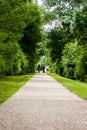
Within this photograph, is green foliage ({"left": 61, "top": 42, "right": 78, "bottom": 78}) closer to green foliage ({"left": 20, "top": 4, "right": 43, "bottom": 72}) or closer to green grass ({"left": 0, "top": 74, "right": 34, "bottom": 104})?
green foliage ({"left": 20, "top": 4, "right": 43, "bottom": 72})

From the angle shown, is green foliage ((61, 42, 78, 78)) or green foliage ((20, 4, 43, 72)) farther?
green foliage ((61, 42, 78, 78))

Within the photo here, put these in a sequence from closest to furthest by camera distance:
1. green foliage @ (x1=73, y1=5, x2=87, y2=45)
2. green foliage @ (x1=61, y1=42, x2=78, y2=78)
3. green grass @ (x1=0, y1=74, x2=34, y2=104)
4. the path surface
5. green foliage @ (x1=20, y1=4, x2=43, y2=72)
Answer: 1. the path surface
2. green foliage @ (x1=73, y1=5, x2=87, y2=45)
3. green grass @ (x1=0, y1=74, x2=34, y2=104)
4. green foliage @ (x1=20, y1=4, x2=43, y2=72)
5. green foliage @ (x1=61, y1=42, x2=78, y2=78)

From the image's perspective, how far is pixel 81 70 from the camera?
181 feet

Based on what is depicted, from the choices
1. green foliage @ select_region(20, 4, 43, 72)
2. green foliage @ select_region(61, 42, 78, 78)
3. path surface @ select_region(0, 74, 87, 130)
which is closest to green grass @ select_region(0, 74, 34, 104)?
path surface @ select_region(0, 74, 87, 130)

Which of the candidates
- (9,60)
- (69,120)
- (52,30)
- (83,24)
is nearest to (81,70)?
(52,30)

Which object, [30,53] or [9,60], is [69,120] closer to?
[9,60]

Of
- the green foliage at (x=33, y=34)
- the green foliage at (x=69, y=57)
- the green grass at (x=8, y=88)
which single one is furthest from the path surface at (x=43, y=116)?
the green foliage at (x=69, y=57)

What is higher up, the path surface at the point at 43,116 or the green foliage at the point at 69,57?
the green foliage at the point at 69,57

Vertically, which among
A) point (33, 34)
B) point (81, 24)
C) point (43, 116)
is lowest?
point (43, 116)

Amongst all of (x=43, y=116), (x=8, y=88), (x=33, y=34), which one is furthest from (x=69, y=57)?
(x=43, y=116)

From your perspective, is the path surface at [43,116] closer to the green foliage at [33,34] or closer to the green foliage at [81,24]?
the green foliage at [81,24]

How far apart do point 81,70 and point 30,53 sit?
1133 centimetres

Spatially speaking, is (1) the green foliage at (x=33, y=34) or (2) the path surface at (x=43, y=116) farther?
(1) the green foliage at (x=33, y=34)

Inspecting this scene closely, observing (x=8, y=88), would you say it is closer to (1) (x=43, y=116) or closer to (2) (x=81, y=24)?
(2) (x=81, y=24)
